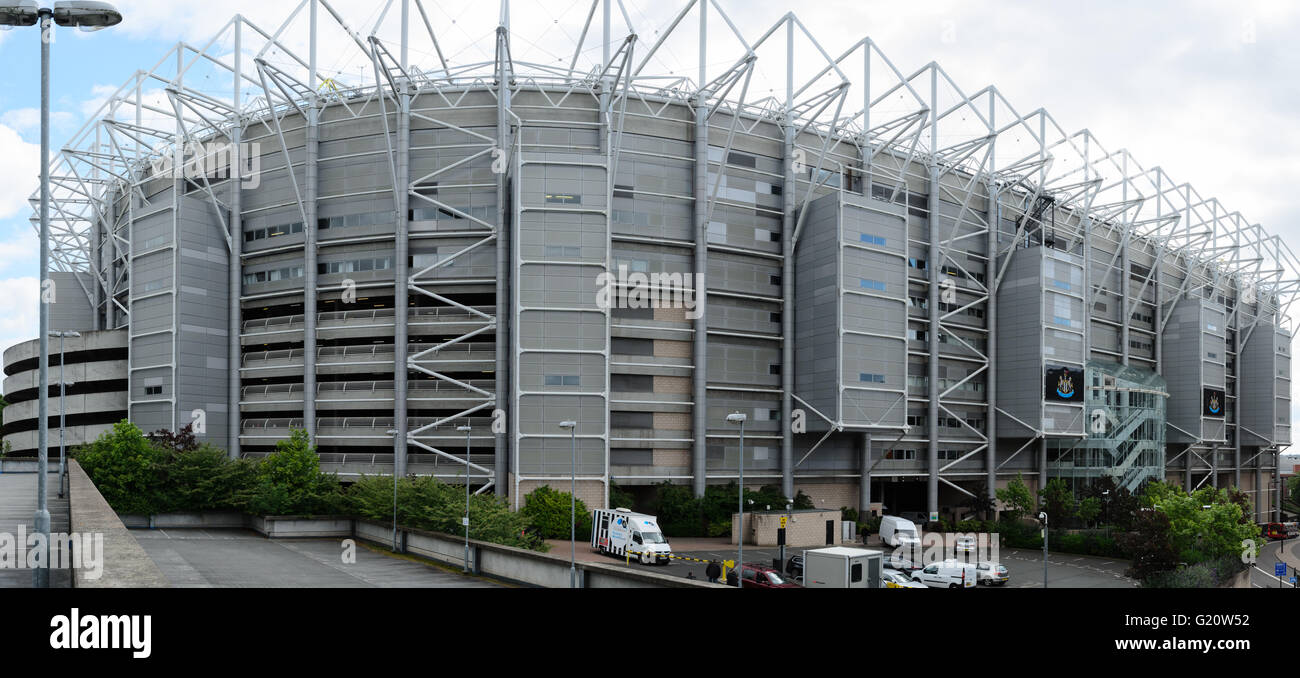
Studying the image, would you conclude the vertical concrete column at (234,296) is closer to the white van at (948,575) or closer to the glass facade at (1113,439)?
the white van at (948,575)

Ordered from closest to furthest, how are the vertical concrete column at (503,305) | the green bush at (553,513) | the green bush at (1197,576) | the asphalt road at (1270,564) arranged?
the green bush at (1197,576) < the green bush at (553,513) < the asphalt road at (1270,564) < the vertical concrete column at (503,305)

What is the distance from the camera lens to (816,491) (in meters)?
67.7

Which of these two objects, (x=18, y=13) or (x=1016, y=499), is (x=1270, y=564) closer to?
(x=1016, y=499)

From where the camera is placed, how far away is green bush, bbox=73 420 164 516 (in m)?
48.8

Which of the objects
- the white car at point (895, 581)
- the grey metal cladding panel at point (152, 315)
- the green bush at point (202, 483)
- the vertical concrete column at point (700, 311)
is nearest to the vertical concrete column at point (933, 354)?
the vertical concrete column at point (700, 311)

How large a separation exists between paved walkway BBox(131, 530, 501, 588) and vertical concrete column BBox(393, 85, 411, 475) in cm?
1314

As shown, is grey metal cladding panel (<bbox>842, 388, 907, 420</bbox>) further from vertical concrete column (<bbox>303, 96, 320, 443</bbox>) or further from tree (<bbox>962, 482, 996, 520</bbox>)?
vertical concrete column (<bbox>303, 96, 320, 443</bbox>)

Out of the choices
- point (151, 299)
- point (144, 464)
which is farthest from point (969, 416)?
point (151, 299)

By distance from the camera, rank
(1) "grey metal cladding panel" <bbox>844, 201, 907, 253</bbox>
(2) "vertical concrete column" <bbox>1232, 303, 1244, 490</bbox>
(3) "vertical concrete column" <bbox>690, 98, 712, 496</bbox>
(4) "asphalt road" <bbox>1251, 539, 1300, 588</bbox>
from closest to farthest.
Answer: (4) "asphalt road" <bbox>1251, 539, 1300, 588</bbox> < (3) "vertical concrete column" <bbox>690, 98, 712, 496</bbox> < (1) "grey metal cladding panel" <bbox>844, 201, 907, 253</bbox> < (2) "vertical concrete column" <bbox>1232, 303, 1244, 490</bbox>

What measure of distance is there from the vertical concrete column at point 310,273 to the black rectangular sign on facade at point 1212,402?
94002 millimetres

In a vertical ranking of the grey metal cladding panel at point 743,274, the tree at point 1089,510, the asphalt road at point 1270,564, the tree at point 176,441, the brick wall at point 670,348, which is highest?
the grey metal cladding panel at point 743,274

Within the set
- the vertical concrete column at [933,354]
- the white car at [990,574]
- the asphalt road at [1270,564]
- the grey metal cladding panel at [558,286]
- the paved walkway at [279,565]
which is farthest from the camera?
the vertical concrete column at [933,354]

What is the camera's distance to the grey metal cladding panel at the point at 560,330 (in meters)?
55.2

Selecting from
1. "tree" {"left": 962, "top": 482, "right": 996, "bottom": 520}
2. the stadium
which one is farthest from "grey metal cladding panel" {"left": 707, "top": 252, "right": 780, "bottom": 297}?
"tree" {"left": 962, "top": 482, "right": 996, "bottom": 520}
